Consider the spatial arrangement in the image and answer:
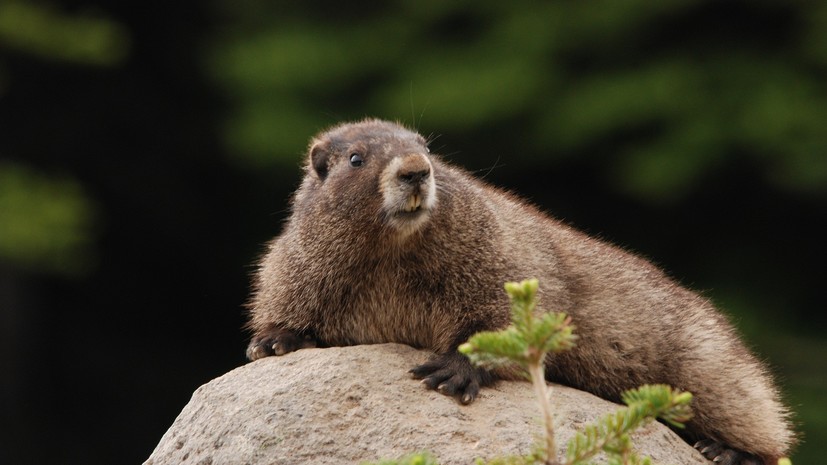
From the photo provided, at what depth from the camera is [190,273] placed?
17125mm

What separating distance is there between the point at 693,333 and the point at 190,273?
10517 millimetres

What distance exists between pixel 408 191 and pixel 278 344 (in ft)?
3.93

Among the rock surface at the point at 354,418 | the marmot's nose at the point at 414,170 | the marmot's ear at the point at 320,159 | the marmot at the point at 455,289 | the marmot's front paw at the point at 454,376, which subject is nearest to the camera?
the rock surface at the point at 354,418

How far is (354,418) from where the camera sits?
6.28 meters

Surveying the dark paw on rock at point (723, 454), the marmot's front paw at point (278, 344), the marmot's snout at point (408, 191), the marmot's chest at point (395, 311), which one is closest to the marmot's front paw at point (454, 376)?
the marmot's chest at point (395, 311)

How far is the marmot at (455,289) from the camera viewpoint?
716cm

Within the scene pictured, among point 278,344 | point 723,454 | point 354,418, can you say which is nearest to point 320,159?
point 278,344

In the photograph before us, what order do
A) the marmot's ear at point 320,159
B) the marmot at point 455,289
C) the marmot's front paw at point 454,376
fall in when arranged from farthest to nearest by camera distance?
the marmot's ear at point 320,159 → the marmot at point 455,289 → the marmot's front paw at point 454,376

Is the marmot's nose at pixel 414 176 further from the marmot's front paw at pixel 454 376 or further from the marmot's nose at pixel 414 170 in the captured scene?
the marmot's front paw at pixel 454 376

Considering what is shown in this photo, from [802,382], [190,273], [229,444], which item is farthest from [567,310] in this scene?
[190,273]

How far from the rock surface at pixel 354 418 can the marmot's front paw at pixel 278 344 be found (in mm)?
393

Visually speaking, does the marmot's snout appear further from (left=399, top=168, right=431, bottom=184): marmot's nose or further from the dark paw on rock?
the dark paw on rock

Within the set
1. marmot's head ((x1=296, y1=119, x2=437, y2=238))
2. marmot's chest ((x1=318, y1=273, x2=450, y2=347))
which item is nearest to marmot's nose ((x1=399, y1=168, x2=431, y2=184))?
marmot's head ((x1=296, y1=119, x2=437, y2=238))

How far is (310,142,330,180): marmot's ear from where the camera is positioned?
7781 millimetres
